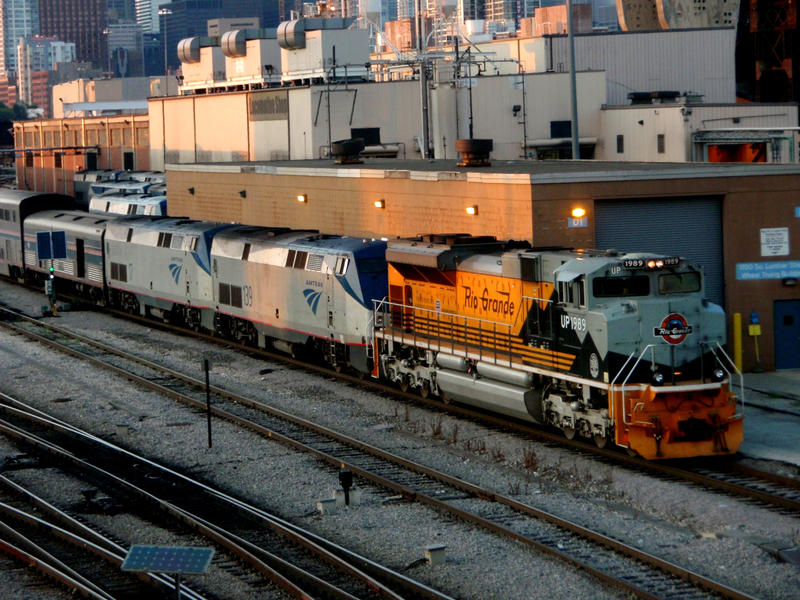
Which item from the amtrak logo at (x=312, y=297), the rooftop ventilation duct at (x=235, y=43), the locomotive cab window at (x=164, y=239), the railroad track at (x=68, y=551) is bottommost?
the railroad track at (x=68, y=551)

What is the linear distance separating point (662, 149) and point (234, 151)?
23.0 m

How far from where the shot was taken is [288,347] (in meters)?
32.6

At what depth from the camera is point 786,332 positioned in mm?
29734

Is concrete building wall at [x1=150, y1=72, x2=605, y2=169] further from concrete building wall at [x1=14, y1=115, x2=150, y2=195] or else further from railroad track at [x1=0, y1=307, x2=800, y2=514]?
concrete building wall at [x1=14, y1=115, x2=150, y2=195]

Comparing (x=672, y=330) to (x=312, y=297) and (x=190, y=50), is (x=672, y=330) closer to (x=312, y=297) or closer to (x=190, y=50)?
(x=312, y=297)

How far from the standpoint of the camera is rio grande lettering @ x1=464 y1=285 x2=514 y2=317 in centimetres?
2316

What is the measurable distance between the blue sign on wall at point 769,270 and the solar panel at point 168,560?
20171 mm

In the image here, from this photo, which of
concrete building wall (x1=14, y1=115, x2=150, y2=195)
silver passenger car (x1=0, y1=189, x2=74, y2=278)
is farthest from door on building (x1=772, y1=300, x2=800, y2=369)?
concrete building wall (x1=14, y1=115, x2=150, y2=195)

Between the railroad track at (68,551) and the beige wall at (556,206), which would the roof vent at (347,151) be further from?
the railroad track at (68,551)

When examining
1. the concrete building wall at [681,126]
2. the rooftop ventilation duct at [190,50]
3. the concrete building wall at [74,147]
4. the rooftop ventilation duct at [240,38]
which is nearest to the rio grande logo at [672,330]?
the concrete building wall at [681,126]

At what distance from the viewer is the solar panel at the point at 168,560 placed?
39.4 ft

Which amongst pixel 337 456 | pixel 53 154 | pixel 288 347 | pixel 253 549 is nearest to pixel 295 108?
pixel 288 347

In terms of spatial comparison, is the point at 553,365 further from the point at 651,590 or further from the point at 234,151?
the point at 234,151

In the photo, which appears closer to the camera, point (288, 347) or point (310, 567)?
point (310, 567)
